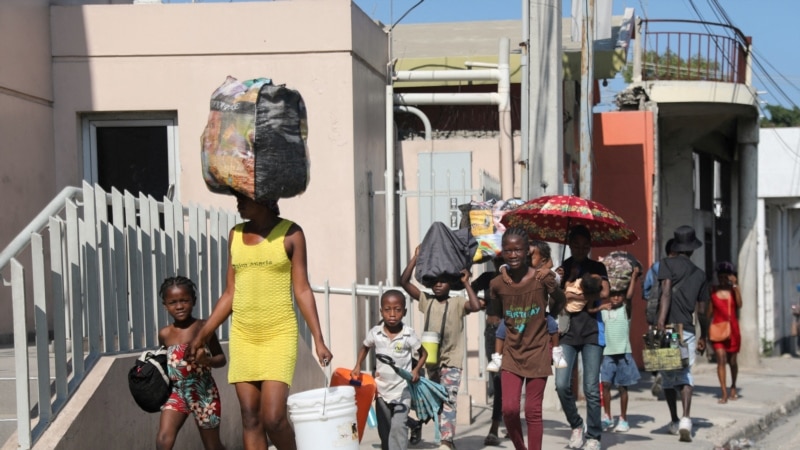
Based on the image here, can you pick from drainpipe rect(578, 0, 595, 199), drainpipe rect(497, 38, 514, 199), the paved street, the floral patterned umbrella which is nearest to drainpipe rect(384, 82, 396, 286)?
drainpipe rect(497, 38, 514, 199)

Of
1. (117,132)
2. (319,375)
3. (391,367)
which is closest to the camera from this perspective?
(391,367)

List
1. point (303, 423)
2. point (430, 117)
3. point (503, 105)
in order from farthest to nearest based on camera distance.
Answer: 1. point (430, 117)
2. point (503, 105)
3. point (303, 423)

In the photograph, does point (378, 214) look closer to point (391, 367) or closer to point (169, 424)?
point (391, 367)

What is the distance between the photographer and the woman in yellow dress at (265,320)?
610cm

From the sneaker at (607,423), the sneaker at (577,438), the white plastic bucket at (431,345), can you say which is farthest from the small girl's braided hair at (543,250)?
the sneaker at (607,423)

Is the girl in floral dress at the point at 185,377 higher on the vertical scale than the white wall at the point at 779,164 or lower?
lower

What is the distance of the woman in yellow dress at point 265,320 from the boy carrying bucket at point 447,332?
2.82 metres

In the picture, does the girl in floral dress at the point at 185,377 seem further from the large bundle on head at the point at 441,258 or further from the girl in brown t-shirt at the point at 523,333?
the large bundle on head at the point at 441,258

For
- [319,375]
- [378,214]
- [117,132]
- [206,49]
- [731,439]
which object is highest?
[206,49]

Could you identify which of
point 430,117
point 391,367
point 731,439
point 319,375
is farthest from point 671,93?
point 391,367

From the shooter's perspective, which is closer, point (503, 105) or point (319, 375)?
point (319, 375)

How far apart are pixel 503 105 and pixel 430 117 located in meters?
1.38

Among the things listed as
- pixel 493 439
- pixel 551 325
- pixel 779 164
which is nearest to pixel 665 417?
pixel 493 439

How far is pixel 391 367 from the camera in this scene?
26.5ft
